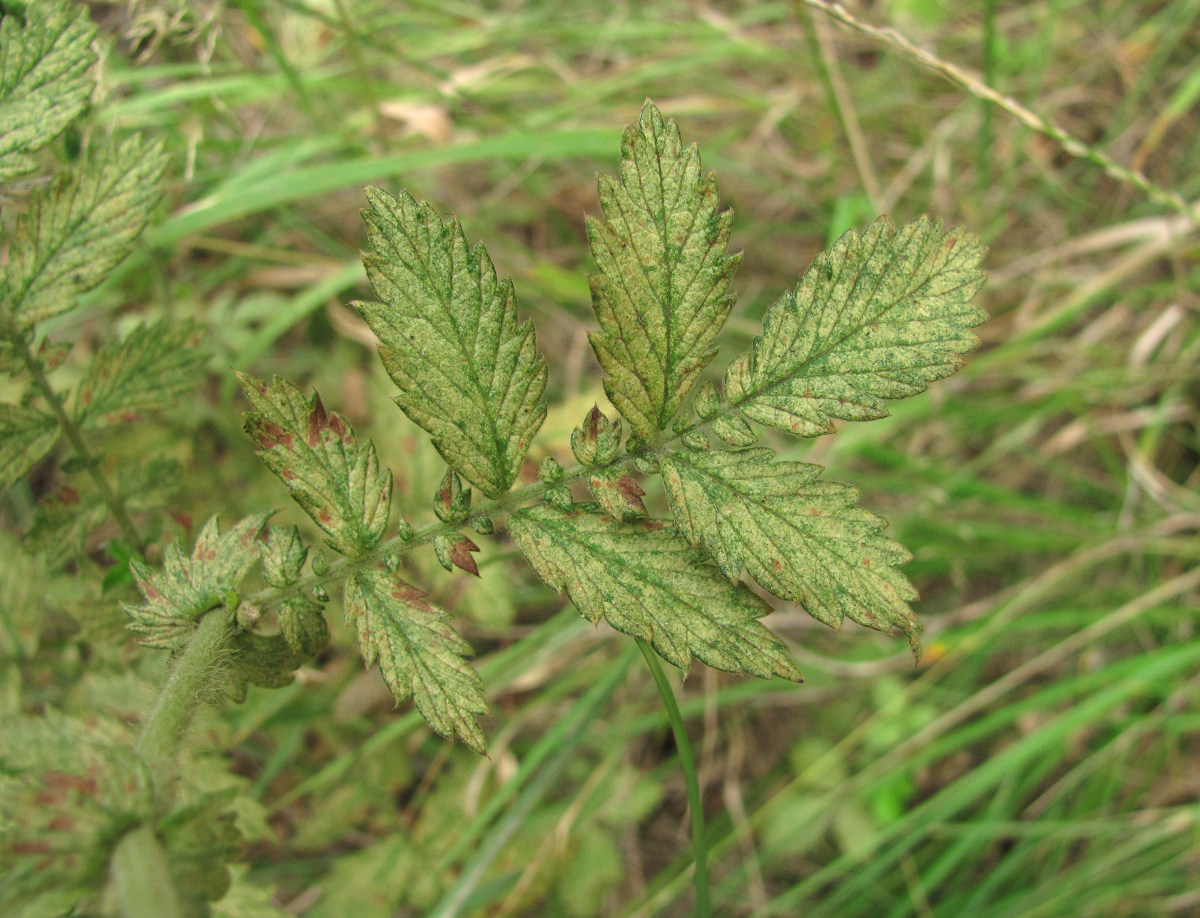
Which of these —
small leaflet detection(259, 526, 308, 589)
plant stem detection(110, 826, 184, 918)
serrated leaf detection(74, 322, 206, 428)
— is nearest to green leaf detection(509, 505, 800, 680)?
small leaflet detection(259, 526, 308, 589)

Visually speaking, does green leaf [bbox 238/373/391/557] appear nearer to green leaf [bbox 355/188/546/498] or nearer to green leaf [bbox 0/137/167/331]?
green leaf [bbox 355/188/546/498]

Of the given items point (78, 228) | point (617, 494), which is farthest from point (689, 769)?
point (78, 228)

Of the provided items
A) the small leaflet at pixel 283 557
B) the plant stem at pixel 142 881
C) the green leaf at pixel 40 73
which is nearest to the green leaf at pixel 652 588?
the small leaflet at pixel 283 557

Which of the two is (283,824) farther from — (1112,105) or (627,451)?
(1112,105)

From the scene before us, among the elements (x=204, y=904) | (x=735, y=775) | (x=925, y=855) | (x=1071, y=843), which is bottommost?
(x=1071, y=843)

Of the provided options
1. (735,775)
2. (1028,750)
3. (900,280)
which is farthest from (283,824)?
(900,280)

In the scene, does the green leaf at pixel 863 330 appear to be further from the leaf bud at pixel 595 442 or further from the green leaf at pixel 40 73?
the green leaf at pixel 40 73

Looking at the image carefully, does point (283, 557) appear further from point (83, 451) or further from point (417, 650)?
point (83, 451)
